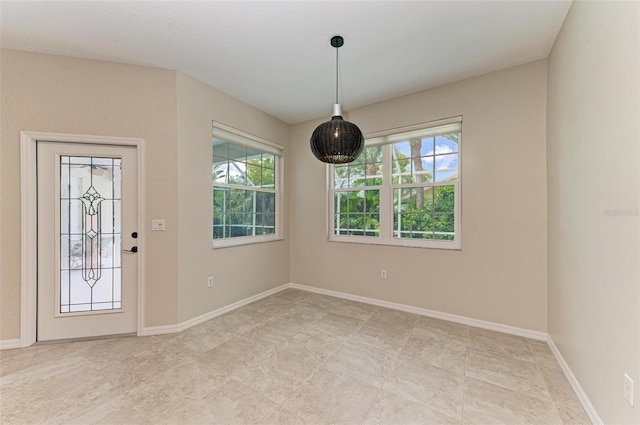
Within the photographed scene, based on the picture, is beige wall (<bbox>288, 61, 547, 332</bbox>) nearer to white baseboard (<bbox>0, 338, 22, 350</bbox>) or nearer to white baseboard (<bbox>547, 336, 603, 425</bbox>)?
white baseboard (<bbox>547, 336, 603, 425</bbox>)

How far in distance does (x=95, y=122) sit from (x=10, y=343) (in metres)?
2.21

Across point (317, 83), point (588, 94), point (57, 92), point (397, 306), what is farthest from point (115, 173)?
point (588, 94)

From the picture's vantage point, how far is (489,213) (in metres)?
2.79

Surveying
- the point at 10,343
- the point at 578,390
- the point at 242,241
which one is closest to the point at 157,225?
the point at 242,241

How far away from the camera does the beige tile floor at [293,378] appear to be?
160cm

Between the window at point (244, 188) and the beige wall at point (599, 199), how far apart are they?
132 inches

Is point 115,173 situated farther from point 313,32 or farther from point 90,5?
point 313,32

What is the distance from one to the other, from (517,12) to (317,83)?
6.11 feet

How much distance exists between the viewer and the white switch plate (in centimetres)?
271

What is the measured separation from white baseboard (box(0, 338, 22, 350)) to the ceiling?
270 cm

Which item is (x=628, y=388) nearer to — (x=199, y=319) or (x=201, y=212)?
(x=199, y=319)

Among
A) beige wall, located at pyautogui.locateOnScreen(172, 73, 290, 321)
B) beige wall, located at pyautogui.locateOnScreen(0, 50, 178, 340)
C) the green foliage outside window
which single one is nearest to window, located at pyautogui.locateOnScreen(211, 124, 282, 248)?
beige wall, located at pyautogui.locateOnScreen(172, 73, 290, 321)

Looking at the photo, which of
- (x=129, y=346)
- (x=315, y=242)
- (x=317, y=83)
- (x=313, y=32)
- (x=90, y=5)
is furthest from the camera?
(x=315, y=242)

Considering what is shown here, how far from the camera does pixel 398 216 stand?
346cm
